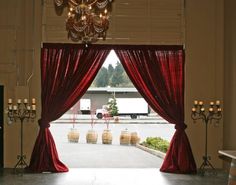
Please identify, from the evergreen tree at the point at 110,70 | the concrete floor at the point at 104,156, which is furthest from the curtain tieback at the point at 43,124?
the evergreen tree at the point at 110,70

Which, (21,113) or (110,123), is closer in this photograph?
(21,113)

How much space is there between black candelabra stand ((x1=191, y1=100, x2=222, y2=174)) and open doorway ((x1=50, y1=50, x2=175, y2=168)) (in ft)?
3.28

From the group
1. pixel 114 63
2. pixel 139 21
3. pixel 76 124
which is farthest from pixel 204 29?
pixel 76 124

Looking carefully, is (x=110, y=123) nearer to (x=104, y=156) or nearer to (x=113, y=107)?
(x=113, y=107)

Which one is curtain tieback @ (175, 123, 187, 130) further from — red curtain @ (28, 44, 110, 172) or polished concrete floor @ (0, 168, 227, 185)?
red curtain @ (28, 44, 110, 172)

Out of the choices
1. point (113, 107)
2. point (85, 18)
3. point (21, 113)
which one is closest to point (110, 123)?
point (113, 107)

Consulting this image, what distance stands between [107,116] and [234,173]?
17.7 feet

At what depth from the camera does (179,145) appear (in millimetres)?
9812

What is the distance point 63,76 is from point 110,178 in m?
2.46

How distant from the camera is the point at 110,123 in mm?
10828

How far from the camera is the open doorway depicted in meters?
10.6

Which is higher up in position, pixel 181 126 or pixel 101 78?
pixel 101 78

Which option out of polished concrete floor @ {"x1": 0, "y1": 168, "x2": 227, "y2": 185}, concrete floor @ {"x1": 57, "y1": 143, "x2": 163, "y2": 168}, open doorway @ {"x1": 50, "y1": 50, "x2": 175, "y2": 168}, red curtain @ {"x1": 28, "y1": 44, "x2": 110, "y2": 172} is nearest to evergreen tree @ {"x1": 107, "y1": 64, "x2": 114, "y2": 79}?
open doorway @ {"x1": 50, "y1": 50, "x2": 175, "y2": 168}

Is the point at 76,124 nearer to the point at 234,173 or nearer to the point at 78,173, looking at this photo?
the point at 78,173
